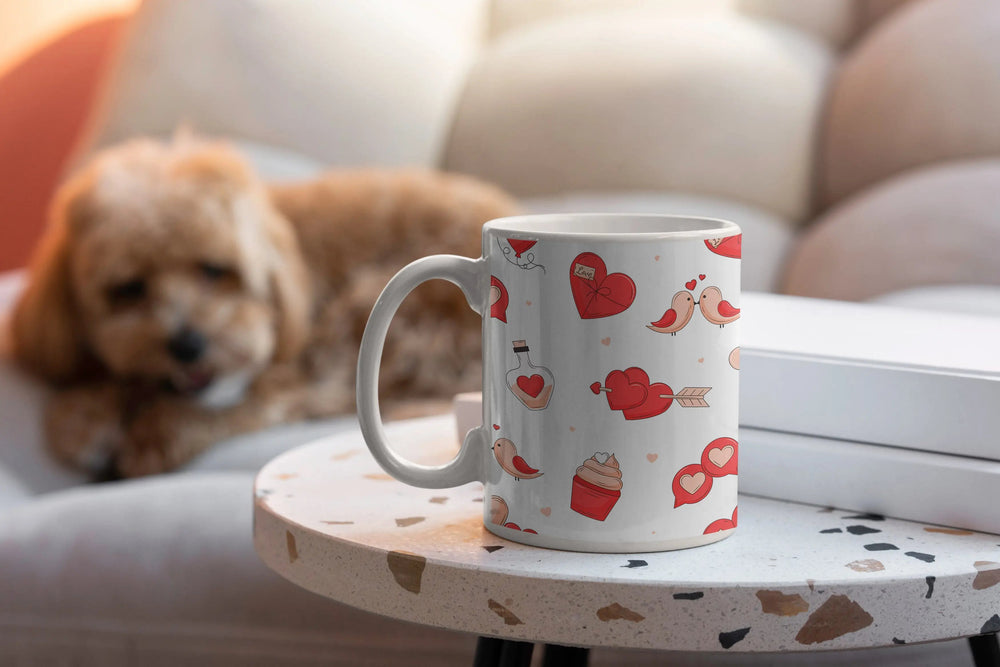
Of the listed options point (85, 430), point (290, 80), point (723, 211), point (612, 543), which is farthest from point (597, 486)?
point (290, 80)

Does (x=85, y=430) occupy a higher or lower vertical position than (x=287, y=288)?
lower

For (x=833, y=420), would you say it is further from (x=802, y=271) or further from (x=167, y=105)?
(x=167, y=105)

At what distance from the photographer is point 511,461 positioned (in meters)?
0.49

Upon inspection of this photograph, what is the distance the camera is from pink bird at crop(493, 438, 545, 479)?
481 mm

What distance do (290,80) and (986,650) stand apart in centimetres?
158

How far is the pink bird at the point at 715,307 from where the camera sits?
0.48m

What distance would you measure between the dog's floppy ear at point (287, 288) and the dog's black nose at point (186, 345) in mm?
135

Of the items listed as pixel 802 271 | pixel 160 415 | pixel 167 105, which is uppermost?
pixel 167 105

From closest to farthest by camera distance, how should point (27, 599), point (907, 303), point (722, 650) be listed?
point (722, 650)
point (27, 599)
point (907, 303)

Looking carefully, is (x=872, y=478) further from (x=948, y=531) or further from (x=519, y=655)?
(x=519, y=655)

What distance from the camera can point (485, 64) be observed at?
6.61 ft

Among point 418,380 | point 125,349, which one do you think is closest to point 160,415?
point 125,349

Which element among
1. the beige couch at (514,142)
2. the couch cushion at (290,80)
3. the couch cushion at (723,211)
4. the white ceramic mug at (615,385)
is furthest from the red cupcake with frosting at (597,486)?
the couch cushion at (290,80)

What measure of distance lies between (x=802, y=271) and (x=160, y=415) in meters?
0.96
